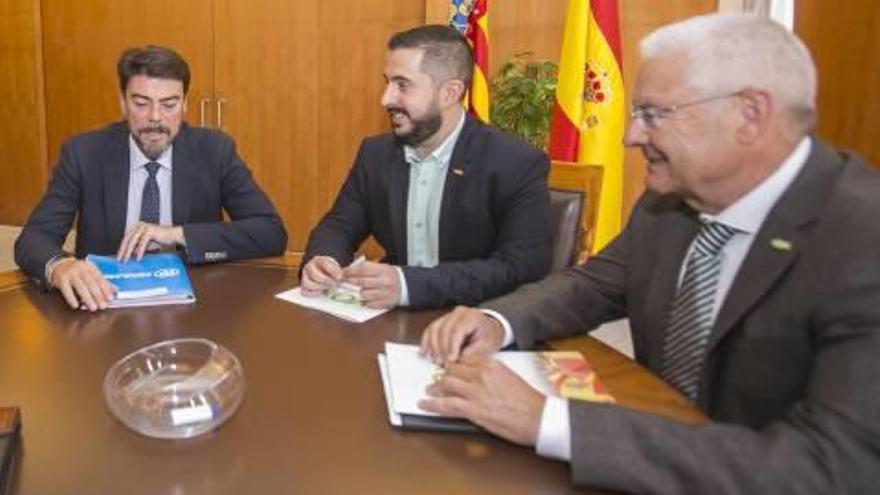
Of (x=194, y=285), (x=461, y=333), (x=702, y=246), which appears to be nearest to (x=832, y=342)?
(x=702, y=246)

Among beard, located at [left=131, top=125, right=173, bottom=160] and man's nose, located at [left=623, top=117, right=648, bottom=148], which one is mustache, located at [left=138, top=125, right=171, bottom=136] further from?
man's nose, located at [left=623, top=117, right=648, bottom=148]

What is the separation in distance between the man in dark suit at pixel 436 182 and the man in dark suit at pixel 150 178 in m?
0.31

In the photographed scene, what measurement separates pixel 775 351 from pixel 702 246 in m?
0.26

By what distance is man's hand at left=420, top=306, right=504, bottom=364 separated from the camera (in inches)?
53.6

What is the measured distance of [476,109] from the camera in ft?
13.8

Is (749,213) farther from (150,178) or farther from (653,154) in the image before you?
(150,178)

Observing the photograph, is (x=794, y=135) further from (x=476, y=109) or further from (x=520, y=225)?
(x=476, y=109)

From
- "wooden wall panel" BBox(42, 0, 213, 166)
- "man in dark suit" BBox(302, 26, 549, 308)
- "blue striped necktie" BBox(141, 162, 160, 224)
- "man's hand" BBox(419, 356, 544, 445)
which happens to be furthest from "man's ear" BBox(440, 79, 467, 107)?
"wooden wall panel" BBox(42, 0, 213, 166)

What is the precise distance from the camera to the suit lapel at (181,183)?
8.20 ft

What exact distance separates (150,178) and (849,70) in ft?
8.93

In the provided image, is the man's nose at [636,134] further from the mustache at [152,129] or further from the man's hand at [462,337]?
the mustache at [152,129]

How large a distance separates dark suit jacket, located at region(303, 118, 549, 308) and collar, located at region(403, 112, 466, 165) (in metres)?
0.02

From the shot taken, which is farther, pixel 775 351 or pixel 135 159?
pixel 135 159

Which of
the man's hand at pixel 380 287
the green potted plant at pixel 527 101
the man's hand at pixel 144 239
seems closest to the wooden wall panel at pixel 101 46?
the green potted plant at pixel 527 101
